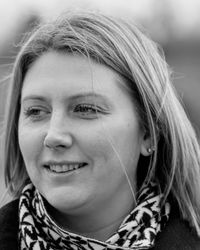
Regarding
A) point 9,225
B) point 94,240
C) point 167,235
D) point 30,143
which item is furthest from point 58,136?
point 167,235

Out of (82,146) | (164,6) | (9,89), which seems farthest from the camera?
(164,6)

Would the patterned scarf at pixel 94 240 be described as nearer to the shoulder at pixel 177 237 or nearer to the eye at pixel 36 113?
the shoulder at pixel 177 237

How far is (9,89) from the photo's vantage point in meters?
3.39

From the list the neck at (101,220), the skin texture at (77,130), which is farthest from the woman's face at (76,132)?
the neck at (101,220)

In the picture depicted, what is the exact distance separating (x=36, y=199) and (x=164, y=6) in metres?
18.0

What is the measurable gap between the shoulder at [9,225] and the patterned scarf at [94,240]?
0.04 meters

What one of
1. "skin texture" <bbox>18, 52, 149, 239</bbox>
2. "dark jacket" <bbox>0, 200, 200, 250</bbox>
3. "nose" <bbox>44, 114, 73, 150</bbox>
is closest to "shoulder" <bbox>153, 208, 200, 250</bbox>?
"dark jacket" <bbox>0, 200, 200, 250</bbox>

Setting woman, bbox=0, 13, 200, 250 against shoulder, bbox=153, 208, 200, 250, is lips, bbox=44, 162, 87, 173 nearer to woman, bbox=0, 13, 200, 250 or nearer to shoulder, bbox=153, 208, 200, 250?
woman, bbox=0, 13, 200, 250

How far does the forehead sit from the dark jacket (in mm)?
660

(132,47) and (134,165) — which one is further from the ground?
(132,47)

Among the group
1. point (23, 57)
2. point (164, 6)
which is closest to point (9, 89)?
point (23, 57)

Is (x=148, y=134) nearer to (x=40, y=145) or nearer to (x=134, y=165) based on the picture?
(x=134, y=165)

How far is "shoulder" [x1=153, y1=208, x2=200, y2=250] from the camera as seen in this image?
3148mm

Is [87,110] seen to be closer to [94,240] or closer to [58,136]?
[58,136]
